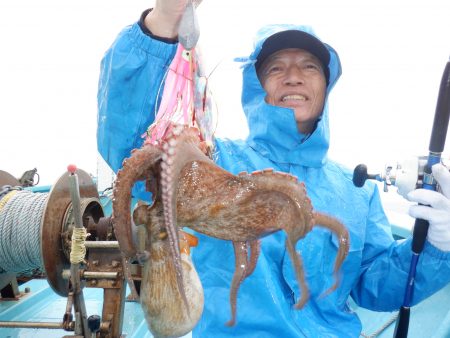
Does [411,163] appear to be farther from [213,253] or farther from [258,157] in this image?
[213,253]

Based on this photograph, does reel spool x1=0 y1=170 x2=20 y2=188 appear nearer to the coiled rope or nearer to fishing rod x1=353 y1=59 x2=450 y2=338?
the coiled rope

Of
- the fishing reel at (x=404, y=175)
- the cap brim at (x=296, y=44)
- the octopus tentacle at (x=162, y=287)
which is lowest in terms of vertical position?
the octopus tentacle at (x=162, y=287)

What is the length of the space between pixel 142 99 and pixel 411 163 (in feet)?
4.71

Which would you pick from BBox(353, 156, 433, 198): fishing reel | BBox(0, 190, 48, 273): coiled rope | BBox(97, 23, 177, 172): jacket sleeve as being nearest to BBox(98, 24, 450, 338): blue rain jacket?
BBox(97, 23, 177, 172): jacket sleeve

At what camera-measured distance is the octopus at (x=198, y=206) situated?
0.99 m

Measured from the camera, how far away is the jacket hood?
2357 millimetres

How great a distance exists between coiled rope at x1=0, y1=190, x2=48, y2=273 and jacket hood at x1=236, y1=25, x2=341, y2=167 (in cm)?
169

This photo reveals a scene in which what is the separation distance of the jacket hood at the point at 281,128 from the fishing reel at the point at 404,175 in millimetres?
567

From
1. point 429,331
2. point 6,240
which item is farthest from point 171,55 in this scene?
point 429,331

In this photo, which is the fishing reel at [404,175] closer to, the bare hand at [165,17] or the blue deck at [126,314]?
the bare hand at [165,17]

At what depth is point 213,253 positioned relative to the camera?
212 centimetres

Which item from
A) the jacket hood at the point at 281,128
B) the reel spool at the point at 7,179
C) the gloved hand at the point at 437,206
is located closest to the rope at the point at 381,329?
the gloved hand at the point at 437,206

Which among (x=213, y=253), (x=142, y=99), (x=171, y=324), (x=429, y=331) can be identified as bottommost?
(x=429, y=331)

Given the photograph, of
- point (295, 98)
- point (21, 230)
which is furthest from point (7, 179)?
point (295, 98)
